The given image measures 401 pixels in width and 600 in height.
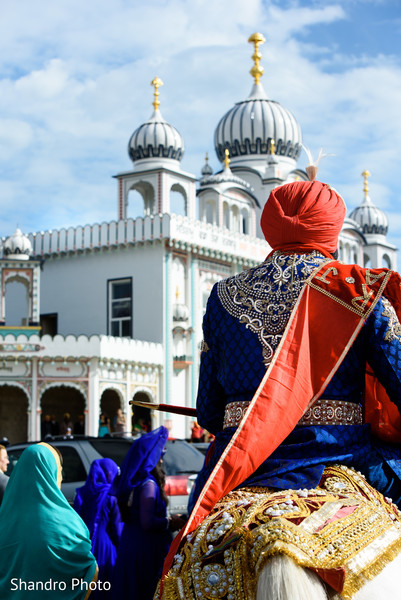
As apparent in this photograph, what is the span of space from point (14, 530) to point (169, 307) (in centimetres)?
2452

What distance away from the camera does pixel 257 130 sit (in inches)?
1487

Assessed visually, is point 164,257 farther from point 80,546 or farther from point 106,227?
point 80,546

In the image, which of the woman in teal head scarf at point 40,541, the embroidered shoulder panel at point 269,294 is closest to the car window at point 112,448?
the woman in teal head scarf at point 40,541

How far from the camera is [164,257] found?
96.5ft

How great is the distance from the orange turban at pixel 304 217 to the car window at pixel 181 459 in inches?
317

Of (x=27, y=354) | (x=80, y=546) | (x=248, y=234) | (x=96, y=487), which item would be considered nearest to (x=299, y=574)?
(x=80, y=546)

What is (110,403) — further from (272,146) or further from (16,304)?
(272,146)

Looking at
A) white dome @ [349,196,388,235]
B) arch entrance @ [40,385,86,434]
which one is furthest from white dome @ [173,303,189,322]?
white dome @ [349,196,388,235]

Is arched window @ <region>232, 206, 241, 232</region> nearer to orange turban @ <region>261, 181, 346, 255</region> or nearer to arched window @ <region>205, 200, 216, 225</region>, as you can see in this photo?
arched window @ <region>205, 200, 216, 225</region>

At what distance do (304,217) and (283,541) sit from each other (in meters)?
1.27

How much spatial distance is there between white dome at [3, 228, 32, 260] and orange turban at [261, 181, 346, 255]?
2649 cm

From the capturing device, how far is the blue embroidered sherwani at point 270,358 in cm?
288

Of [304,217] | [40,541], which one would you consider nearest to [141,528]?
[40,541]

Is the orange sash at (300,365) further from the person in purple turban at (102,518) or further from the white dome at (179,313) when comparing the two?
the white dome at (179,313)
